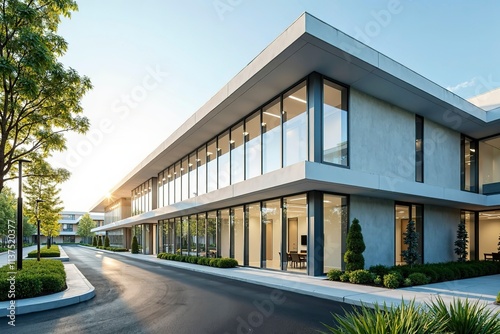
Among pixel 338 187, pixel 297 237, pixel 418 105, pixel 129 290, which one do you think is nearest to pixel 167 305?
pixel 129 290

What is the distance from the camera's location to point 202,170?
947 inches

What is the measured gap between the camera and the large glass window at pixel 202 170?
930 inches

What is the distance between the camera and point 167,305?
957 cm

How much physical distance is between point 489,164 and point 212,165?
17644 mm

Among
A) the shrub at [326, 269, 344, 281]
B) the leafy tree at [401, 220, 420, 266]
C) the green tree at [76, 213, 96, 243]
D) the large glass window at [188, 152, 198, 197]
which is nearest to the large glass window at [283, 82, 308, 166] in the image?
the shrub at [326, 269, 344, 281]

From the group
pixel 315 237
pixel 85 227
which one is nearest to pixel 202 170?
pixel 315 237

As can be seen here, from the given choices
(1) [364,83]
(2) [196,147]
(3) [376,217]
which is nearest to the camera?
(1) [364,83]

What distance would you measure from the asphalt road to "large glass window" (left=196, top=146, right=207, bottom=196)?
11491 millimetres

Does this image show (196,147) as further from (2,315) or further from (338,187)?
(2,315)

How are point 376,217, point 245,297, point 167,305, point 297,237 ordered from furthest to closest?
point 297,237 → point 376,217 → point 245,297 → point 167,305

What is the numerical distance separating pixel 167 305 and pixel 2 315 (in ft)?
12.6

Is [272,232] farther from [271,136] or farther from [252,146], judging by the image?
[271,136]

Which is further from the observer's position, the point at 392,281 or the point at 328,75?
the point at 328,75

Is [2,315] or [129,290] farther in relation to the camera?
[129,290]
